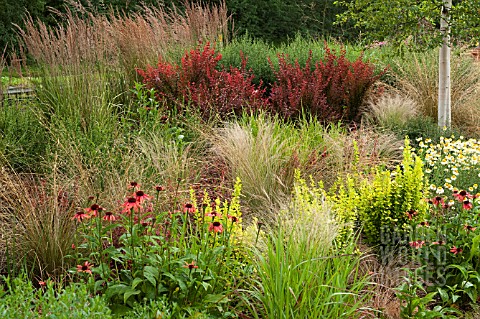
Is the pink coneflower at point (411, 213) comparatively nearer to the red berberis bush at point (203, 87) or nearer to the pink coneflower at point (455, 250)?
the pink coneflower at point (455, 250)

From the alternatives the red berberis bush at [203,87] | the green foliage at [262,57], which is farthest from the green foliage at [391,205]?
the green foliage at [262,57]

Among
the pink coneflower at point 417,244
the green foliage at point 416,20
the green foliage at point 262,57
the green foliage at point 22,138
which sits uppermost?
the green foliage at point 416,20

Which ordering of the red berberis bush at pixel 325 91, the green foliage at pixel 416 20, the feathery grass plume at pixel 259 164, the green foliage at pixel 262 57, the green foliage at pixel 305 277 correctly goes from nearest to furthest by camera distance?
the green foliage at pixel 305 277 → the feathery grass plume at pixel 259 164 → the green foliage at pixel 416 20 → the red berberis bush at pixel 325 91 → the green foliage at pixel 262 57

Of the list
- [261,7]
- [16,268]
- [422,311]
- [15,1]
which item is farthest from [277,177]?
[261,7]

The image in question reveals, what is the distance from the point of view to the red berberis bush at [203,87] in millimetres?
6398

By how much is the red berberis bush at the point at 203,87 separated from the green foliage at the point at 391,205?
8.14ft

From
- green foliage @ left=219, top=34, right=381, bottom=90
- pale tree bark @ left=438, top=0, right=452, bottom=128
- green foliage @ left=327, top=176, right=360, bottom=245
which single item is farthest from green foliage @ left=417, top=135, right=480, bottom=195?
green foliage @ left=219, top=34, right=381, bottom=90

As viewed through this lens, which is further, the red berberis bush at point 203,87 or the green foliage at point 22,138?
the red berberis bush at point 203,87

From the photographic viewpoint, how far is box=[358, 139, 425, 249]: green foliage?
391cm

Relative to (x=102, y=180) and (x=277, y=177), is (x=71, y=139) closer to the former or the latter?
(x=102, y=180)

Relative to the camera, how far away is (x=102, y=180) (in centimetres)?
452

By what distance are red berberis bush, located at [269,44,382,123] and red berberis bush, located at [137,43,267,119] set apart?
11.9 inches

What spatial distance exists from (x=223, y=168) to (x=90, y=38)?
2.49 meters

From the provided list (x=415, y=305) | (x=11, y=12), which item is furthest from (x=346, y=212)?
(x=11, y=12)
